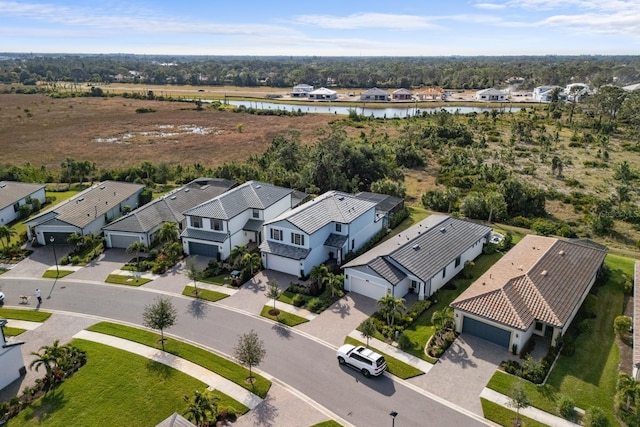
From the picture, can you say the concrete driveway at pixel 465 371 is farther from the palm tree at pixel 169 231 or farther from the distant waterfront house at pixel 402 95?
the distant waterfront house at pixel 402 95

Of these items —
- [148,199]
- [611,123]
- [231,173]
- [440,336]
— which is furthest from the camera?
[611,123]

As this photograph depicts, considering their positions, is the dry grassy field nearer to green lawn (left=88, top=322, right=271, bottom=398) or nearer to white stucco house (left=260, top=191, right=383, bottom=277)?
white stucco house (left=260, top=191, right=383, bottom=277)

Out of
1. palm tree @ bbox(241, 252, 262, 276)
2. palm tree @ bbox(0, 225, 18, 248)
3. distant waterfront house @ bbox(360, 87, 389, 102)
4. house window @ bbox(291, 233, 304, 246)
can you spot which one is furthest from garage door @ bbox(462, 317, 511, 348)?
distant waterfront house @ bbox(360, 87, 389, 102)

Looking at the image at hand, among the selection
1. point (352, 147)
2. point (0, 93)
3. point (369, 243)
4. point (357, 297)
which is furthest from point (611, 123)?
point (0, 93)

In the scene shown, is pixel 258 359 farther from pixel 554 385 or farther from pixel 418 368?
pixel 554 385

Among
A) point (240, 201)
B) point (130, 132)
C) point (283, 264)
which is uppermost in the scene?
point (240, 201)

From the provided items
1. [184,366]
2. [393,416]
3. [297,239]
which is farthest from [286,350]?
[297,239]

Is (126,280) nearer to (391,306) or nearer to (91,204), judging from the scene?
(91,204)
